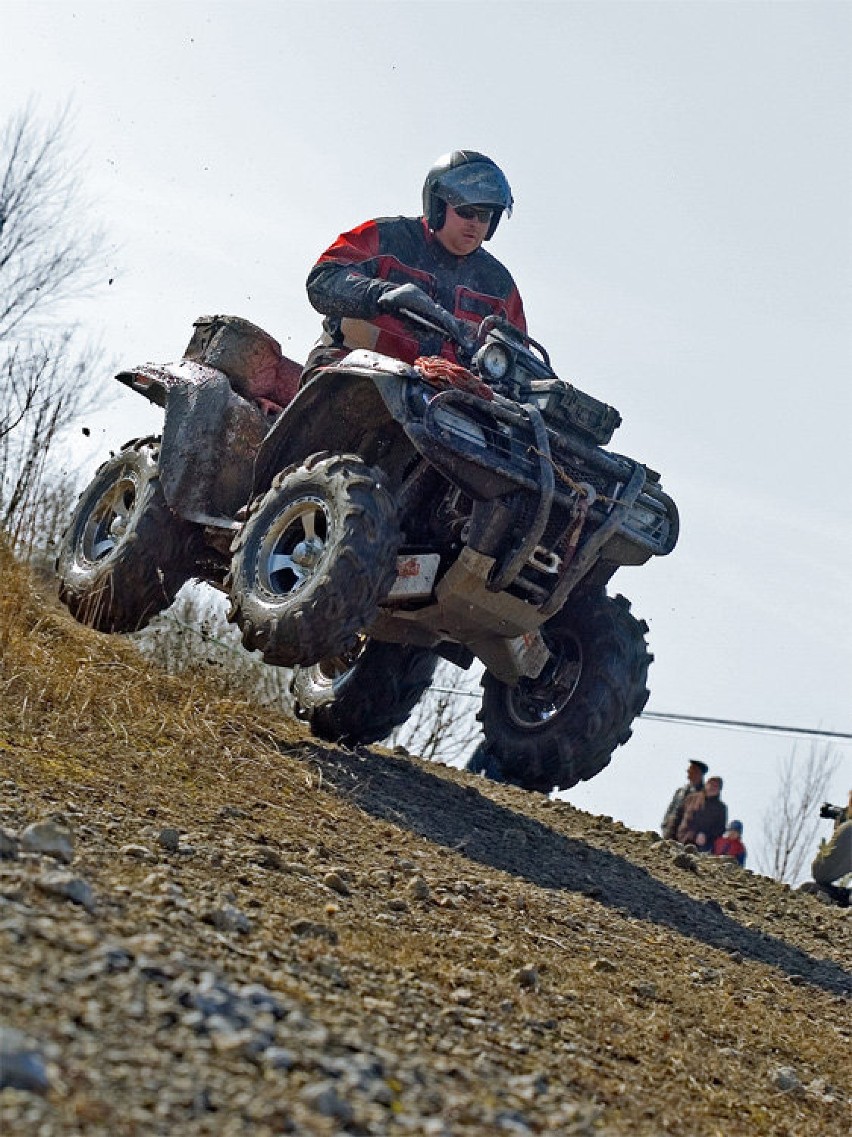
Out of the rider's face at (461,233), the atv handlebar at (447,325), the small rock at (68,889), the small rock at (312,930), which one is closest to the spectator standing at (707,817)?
the rider's face at (461,233)

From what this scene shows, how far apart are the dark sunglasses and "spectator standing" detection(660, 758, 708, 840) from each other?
5.30 metres

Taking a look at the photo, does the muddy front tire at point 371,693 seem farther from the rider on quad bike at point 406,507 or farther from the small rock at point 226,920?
the small rock at point 226,920

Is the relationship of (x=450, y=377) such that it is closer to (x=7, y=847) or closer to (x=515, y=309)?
(x=515, y=309)

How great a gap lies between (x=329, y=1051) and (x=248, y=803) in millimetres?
3261

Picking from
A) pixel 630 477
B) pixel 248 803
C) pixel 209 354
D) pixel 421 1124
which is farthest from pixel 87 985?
pixel 209 354

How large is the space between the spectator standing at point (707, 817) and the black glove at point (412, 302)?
546 cm

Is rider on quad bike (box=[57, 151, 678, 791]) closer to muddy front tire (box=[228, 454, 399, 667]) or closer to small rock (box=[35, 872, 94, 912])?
muddy front tire (box=[228, 454, 399, 667])

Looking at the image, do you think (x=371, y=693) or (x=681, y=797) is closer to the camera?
(x=371, y=693)

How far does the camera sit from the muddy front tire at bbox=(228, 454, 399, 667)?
6559 millimetres

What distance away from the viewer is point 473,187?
7.83m

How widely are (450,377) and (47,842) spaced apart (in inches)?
133

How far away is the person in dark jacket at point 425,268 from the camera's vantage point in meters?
7.55

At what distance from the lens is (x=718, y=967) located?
586 cm

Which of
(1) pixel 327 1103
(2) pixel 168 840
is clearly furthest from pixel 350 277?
(1) pixel 327 1103
